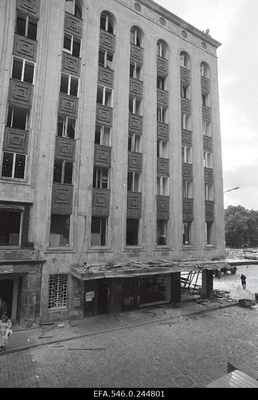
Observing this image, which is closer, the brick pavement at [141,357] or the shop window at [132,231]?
the brick pavement at [141,357]

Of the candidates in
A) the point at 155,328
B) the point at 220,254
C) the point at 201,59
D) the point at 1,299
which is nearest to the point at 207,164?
the point at 220,254

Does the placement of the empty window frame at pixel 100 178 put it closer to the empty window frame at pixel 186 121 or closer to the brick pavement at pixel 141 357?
the brick pavement at pixel 141 357

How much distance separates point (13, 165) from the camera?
16.2 metres

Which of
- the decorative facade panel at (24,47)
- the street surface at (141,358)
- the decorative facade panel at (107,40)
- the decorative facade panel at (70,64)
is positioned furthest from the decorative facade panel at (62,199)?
the decorative facade panel at (107,40)

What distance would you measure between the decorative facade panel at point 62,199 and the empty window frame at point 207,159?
14410mm

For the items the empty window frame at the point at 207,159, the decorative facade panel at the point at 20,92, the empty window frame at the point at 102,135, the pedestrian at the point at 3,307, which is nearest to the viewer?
the pedestrian at the point at 3,307


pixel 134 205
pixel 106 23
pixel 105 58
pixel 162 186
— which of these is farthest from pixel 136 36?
pixel 134 205

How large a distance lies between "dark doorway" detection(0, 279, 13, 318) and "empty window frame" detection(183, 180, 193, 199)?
16.1 metres

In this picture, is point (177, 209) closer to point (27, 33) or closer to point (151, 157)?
point (151, 157)

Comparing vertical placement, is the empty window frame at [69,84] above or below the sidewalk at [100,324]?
above

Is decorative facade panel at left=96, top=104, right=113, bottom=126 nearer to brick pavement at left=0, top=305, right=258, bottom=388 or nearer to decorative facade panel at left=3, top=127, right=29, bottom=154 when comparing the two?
decorative facade panel at left=3, top=127, right=29, bottom=154

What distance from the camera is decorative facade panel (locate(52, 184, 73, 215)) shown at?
17.2m

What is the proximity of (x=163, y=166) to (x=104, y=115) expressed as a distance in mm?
6798

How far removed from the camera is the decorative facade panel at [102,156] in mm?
19172
